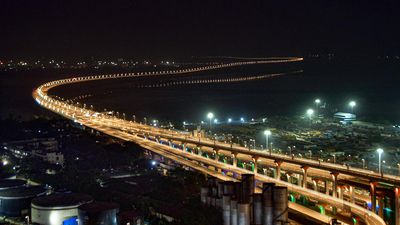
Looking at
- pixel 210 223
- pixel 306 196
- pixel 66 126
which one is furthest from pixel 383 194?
pixel 66 126

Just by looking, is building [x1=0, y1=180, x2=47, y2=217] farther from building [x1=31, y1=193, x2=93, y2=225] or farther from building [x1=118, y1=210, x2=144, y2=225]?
building [x1=118, y1=210, x2=144, y2=225]

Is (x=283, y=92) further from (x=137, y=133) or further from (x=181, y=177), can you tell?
(x=181, y=177)

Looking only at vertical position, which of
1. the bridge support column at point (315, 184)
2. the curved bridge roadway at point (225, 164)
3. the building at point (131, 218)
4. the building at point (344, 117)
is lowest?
the building at point (131, 218)

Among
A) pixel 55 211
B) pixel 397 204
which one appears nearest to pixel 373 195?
pixel 397 204

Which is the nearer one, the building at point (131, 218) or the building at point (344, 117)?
the building at point (131, 218)

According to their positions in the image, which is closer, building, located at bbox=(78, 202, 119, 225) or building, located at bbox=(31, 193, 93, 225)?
building, located at bbox=(78, 202, 119, 225)

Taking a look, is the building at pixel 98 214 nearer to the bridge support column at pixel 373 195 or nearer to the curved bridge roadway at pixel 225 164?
the curved bridge roadway at pixel 225 164

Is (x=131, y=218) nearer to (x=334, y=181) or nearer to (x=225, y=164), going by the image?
(x=334, y=181)

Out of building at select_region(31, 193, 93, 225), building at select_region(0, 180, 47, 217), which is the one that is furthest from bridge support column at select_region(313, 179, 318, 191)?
building at select_region(0, 180, 47, 217)

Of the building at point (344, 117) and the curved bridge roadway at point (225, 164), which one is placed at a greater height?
the building at point (344, 117)

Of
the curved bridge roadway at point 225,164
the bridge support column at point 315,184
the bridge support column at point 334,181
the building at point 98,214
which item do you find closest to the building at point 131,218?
the building at point 98,214

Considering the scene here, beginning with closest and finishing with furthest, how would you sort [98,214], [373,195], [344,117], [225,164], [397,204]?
1. [98,214]
2. [397,204]
3. [373,195]
4. [225,164]
5. [344,117]
